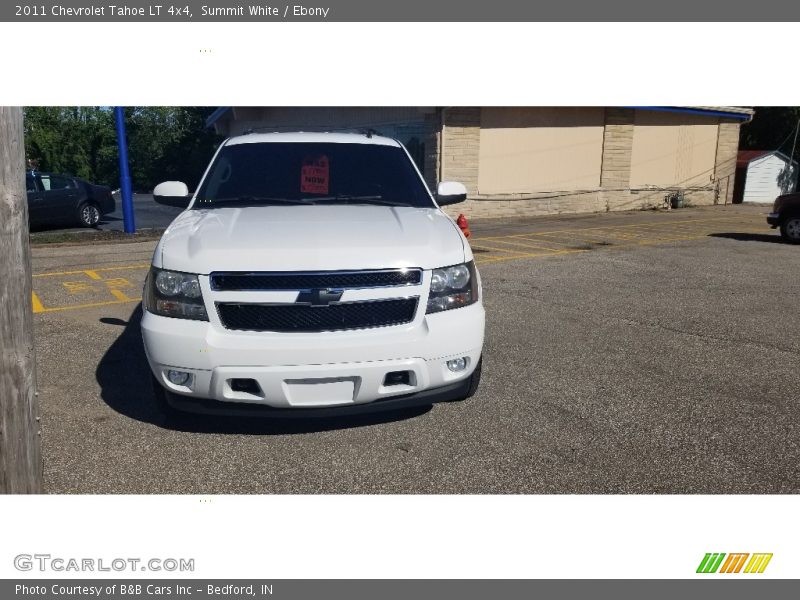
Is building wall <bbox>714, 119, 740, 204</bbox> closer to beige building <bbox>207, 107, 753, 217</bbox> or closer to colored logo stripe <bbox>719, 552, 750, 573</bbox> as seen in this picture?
beige building <bbox>207, 107, 753, 217</bbox>

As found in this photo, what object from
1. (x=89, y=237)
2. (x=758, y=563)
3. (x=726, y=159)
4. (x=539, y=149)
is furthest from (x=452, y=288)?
(x=726, y=159)

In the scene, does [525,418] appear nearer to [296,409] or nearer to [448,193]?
[296,409]

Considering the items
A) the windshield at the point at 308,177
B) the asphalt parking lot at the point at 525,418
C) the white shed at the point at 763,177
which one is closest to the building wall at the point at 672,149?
the white shed at the point at 763,177

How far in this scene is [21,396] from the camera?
2809mm

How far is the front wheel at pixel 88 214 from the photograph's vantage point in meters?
16.3

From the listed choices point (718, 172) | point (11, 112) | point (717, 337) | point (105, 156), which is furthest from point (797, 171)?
point (105, 156)

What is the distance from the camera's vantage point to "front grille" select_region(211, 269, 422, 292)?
11.4ft

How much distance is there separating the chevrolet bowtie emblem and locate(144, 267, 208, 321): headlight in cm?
54

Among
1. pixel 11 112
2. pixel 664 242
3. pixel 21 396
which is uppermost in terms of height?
pixel 11 112

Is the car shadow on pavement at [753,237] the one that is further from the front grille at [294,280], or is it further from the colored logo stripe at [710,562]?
the front grille at [294,280]

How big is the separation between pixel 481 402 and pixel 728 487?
5.36 ft

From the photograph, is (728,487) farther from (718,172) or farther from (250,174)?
(718,172)

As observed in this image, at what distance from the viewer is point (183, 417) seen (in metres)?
4.05

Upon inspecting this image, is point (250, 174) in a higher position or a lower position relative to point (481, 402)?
higher
